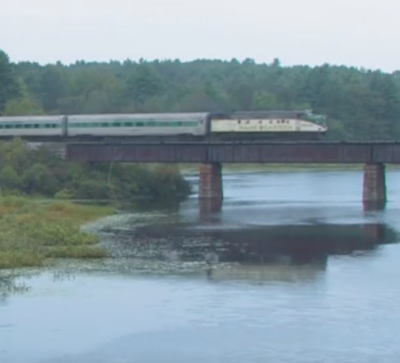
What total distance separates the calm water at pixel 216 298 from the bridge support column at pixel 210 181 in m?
19.8

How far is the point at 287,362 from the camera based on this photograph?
3159cm

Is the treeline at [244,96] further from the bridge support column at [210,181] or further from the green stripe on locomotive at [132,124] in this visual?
the bridge support column at [210,181]

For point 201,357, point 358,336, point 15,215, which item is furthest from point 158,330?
point 15,215

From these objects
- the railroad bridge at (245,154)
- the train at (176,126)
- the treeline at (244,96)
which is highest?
the treeline at (244,96)

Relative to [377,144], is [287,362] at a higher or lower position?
lower

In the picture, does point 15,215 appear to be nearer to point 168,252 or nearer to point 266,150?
point 168,252

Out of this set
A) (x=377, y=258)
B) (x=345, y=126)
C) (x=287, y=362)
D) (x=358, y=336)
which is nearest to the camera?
(x=287, y=362)

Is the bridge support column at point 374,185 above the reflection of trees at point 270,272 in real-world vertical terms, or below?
above

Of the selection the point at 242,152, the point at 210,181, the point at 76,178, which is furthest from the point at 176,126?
the point at 76,178

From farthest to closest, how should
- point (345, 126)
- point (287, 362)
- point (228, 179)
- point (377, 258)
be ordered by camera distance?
point (345, 126) < point (228, 179) < point (377, 258) < point (287, 362)

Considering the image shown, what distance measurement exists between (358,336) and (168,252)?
61.6 feet

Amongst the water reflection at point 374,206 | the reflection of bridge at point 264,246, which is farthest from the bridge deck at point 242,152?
the reflection of bridge at point 264,246

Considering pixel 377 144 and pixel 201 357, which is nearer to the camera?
pixel 201 357

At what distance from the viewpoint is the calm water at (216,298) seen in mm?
33125
